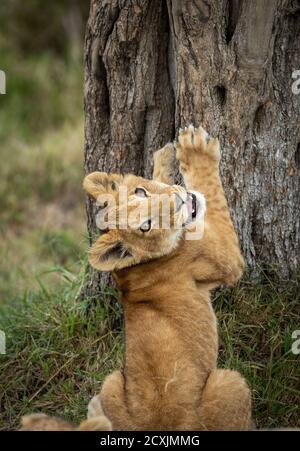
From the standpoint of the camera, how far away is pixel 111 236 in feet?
14.2

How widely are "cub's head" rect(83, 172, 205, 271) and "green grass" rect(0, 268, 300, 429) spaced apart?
31.9 inches

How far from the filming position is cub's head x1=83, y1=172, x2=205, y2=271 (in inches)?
168

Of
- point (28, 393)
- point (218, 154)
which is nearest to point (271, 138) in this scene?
point (218, 154)

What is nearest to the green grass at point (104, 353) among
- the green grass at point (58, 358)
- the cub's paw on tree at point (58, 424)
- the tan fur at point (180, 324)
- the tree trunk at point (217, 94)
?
the green grass at point (58, 358)

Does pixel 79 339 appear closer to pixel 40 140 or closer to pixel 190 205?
pixel 190 205

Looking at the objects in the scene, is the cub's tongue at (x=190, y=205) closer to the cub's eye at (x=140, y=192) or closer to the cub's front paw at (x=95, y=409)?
the cub's eye at (x=140, y=192)

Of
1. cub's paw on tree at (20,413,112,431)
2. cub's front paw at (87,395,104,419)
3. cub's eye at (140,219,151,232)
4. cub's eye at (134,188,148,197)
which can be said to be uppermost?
cub's eye at (134,188,148,197)

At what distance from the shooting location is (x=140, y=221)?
13.9ft

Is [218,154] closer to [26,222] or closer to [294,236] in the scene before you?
[294,236]

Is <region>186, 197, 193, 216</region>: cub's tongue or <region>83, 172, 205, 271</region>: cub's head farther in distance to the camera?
<region>186, 197, 193, 216</region>: cub's tongue

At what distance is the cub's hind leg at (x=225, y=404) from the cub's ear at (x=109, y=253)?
30.3 inches

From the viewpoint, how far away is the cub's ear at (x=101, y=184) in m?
4.61

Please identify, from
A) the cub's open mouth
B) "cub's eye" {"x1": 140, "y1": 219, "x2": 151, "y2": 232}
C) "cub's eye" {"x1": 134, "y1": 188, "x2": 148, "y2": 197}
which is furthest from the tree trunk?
"cub's eye" {"x1": 140, "y1": 219, "x2": 151, "y2": 232}

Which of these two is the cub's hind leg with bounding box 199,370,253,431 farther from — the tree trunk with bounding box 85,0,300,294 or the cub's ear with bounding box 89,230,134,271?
the tree trunk with bounding box 85,0,300,294
